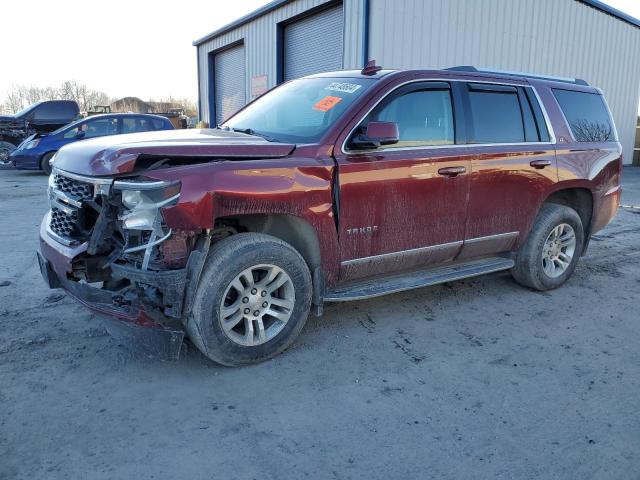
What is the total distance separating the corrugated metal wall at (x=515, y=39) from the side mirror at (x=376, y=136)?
28.7ft

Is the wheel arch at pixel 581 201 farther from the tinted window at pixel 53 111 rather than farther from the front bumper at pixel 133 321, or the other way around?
the tinted window at pixel 53 111

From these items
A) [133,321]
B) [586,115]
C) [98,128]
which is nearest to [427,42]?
[586,115]

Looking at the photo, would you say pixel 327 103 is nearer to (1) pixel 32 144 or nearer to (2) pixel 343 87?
(2) pixel 343 87

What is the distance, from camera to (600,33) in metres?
17.2

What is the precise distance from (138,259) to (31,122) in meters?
14.4

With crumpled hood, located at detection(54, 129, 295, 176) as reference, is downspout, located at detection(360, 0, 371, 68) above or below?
above

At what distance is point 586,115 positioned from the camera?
531cm

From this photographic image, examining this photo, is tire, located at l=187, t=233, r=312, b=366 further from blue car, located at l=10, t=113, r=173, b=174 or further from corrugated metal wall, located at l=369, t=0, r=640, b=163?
blue car, located at l=10, t=113, r=173, b=174

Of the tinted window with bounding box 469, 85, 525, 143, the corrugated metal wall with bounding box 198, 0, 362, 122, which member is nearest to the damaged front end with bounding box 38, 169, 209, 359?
the tinted window with bounding box 469, 85, 525, 143

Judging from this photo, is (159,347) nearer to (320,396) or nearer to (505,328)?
(320,396)

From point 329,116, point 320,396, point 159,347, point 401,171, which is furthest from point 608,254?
point 159,347

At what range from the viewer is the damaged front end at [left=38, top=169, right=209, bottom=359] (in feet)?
10.0

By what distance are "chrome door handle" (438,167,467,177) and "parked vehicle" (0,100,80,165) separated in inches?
554

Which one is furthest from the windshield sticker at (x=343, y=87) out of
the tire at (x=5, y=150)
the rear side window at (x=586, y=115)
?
the tire at (x=5, y=150)
